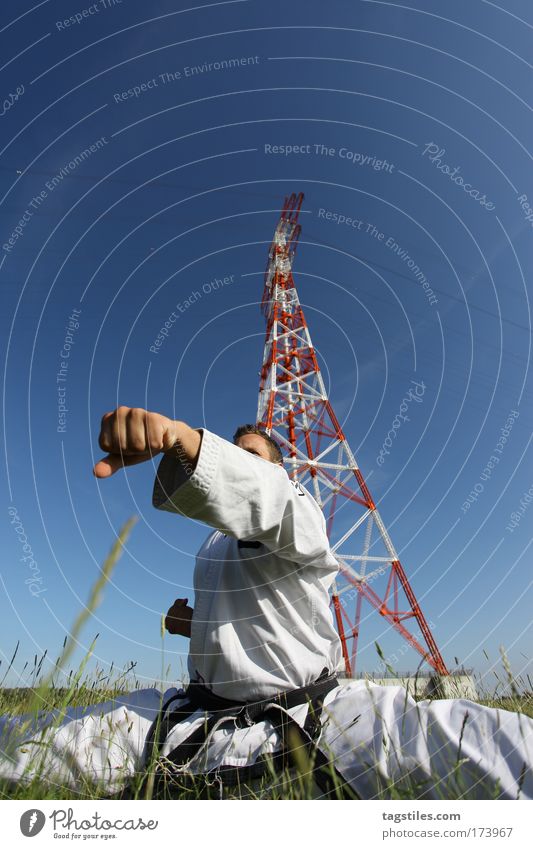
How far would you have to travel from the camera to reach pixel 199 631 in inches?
102

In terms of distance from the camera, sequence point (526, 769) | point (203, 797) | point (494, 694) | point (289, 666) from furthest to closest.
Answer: point (494, 694), point (289, 666), point (203, 797), point (526, 769)

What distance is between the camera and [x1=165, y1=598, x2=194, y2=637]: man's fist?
299 centimetres

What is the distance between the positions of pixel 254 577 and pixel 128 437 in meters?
1.43

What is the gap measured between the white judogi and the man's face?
2.22 feet

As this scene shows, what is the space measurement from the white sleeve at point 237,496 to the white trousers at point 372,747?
0.79 meters

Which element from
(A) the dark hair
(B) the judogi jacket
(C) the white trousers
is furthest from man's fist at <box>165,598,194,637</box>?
(A) the dark hair

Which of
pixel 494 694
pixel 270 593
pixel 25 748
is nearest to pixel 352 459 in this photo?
pixel 494 694

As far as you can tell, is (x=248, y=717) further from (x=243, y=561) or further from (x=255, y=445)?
(x=255, y=445)

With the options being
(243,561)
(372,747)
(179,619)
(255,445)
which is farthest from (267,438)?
(372,747)

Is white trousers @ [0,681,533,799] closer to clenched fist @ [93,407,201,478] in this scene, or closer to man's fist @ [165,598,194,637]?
man's fist @ [165,598,194,637]

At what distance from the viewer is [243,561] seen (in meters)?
2.69

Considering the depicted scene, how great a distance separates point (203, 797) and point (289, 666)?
67cm

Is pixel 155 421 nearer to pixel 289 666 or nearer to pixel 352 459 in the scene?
pixel 289 666

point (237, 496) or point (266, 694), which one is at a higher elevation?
point (237, 496)
